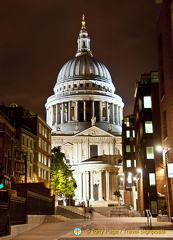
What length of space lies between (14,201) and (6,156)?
25.7 meters

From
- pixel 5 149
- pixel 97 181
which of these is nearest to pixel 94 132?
pixel 97 181

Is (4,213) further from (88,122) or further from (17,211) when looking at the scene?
(88,122)

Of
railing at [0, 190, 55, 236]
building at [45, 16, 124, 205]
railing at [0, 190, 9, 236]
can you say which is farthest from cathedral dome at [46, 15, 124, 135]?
railing at [0, 190, 9, 236]

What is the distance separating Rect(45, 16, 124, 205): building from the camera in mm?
124500

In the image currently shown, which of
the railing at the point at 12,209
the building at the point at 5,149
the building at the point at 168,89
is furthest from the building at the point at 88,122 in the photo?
the railing at the point at 12,209

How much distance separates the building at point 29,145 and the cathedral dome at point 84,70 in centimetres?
8052

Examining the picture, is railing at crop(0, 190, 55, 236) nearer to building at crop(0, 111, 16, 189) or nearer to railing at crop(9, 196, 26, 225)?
railing at crop(9, 196, 26, 225)

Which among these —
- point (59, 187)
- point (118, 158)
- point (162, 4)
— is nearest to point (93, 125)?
point (118, 158)

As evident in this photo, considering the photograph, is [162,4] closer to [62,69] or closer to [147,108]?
[147,108]

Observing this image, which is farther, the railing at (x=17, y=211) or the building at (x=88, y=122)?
the building at (x=88, y=122)

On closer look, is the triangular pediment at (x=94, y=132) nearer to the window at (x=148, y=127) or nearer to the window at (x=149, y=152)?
the window at (x=148, y=127)

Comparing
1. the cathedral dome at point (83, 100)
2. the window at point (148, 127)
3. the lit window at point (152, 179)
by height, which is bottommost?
the lit window at point (152, 179)

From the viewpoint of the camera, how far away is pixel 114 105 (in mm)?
169125

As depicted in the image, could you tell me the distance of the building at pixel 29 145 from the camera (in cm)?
7262
